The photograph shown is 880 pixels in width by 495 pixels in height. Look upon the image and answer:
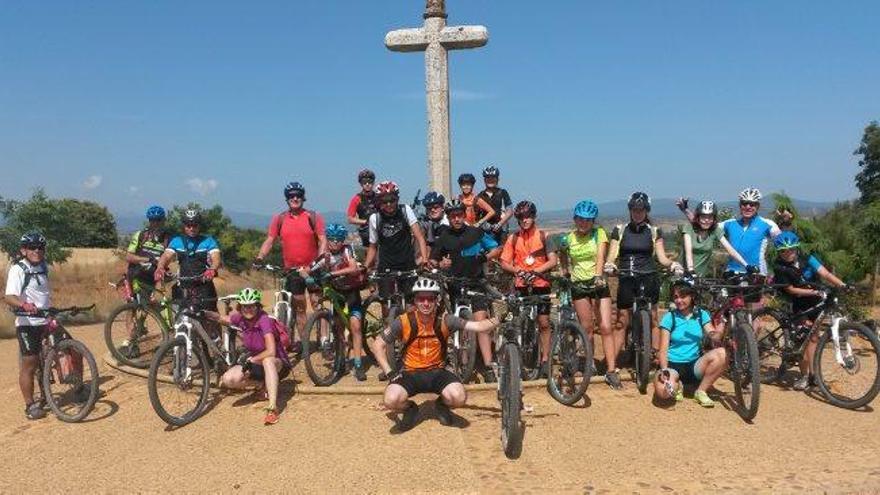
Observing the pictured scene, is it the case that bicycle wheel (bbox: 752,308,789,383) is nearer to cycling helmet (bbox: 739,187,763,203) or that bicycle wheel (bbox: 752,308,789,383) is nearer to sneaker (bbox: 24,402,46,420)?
cycling helmet (bbox: 739,187,763,203)

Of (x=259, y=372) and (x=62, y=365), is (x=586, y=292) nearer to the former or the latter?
(x=259, y=372)

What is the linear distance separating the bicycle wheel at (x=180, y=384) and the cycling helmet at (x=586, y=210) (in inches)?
159

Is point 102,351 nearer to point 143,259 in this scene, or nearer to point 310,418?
point 143,259

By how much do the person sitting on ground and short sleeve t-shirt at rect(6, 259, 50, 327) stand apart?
7486 millimetres

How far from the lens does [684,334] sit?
240 inches

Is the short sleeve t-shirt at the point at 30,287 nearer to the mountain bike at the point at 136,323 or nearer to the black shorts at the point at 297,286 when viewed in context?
the mountain bike at the point at 136,323

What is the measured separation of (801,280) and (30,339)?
778cm

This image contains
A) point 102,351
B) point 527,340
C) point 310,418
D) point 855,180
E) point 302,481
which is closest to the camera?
point 302,481

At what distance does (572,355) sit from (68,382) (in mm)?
5031

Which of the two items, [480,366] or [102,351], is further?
[102,351]

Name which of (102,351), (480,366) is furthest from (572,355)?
(102,351)

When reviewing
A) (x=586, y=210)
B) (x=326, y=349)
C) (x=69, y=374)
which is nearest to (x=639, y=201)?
(x=586, y=210)

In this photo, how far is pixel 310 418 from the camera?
568 cm

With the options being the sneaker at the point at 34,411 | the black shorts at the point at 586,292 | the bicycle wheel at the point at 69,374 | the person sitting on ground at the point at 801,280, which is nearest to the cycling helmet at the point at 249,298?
the bicycle wheel at the point at 69,374
